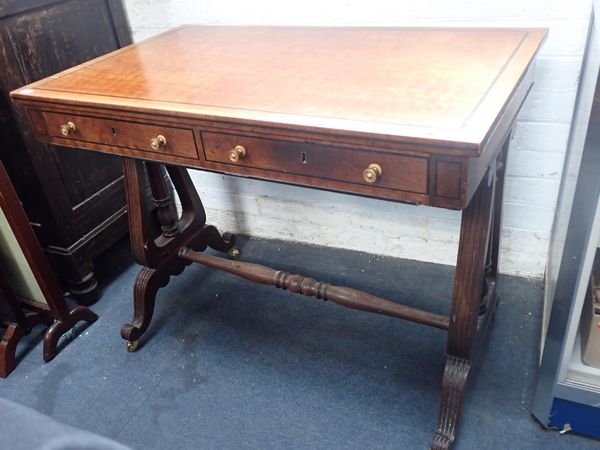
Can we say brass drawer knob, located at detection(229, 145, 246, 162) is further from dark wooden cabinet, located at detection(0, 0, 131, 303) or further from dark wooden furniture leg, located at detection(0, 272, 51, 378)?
dark wooden furniture leg, located at detection(0, 272, 51, 378)

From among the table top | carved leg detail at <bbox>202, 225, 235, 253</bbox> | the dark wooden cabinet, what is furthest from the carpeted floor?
the table top

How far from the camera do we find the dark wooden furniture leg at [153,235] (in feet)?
5.36

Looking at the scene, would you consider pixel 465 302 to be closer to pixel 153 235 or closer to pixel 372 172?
pixel 372 172

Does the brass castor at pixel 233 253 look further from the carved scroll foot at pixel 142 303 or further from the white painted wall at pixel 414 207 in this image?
the carved scroll foot at pixel 142 303

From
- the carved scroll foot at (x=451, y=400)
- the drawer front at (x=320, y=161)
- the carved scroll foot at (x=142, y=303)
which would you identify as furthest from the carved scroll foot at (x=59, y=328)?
the carved scroll foot at (x=451, y=400)

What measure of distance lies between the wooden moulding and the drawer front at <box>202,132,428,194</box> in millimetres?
516

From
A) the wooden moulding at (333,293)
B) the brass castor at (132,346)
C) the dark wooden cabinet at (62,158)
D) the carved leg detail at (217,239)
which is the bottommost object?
the brass castor at (132,346)

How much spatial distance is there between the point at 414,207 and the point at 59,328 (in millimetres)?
1244

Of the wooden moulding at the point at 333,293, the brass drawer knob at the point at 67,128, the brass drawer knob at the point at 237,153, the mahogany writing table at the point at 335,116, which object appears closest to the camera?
the mahogany writing table at the point at 335,116

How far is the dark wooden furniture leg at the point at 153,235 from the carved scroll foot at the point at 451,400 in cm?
94

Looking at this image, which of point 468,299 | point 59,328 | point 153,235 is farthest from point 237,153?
point 59,328

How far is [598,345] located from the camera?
4.30ft

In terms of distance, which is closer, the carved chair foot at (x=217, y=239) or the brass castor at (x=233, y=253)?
the carved chair foot at (x=217, y=239)

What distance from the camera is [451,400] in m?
1.41
